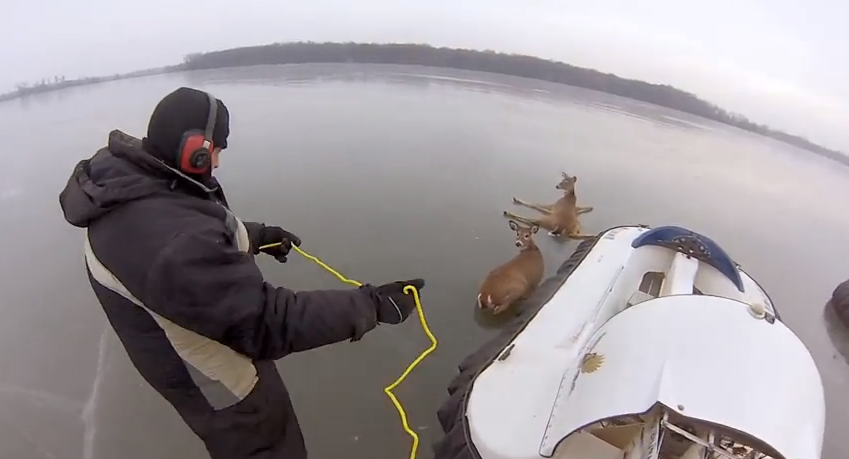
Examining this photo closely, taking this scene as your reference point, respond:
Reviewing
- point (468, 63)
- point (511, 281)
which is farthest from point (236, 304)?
point (468, 63)

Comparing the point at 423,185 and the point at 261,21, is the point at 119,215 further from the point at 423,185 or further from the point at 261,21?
the point at 261,21

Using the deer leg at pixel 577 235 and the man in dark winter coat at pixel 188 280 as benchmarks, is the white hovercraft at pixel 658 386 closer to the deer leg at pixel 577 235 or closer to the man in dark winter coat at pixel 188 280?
the man in dark winter coat at pixel 188 280

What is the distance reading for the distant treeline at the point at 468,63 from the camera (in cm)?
535

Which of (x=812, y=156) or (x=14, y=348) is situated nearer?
(x=14, y=348)

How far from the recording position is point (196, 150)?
1.14m

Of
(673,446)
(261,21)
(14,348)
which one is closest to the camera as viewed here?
(673,446)

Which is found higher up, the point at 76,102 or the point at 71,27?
the point at 71,27

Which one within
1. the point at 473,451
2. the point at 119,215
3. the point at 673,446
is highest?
the point at 119,215

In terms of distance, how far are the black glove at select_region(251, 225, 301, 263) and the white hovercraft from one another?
0.68 m

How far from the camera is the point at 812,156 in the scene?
4.96m

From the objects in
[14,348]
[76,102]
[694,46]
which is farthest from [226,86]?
[694,46]

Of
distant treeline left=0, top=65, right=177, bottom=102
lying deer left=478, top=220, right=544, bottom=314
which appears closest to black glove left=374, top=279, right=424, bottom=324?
lying deer left=478, top=220, right=544, bottom=314

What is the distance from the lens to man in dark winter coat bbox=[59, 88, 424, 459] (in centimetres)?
108

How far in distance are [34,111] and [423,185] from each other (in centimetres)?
293
